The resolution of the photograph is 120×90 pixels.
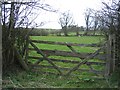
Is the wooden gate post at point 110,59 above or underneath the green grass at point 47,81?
above

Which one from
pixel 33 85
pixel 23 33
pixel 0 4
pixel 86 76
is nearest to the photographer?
pixel 33 85

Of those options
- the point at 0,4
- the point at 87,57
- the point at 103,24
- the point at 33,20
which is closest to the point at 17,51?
the point at 33,20

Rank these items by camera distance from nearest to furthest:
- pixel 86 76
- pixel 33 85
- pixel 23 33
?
pixel 33 85 < pixel 86 76 < pixel 23 33

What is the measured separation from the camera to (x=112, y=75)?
29.9ft

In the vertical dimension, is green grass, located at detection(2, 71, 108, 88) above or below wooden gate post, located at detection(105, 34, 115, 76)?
below

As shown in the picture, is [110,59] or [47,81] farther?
[110,59]

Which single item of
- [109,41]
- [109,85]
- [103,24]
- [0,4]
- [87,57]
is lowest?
[109,85]

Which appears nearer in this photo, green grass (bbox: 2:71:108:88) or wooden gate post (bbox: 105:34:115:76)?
green grass (bbox: 2:71:108:88)

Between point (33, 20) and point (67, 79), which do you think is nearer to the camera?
point (67, 79)

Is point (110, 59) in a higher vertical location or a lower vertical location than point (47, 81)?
higher

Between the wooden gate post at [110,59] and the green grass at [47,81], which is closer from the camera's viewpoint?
the green grass at [47,81]

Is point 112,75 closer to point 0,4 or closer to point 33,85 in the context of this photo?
point 33,85

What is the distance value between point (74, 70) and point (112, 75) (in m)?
1.53

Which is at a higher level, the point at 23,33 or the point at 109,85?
the point at 23,33
